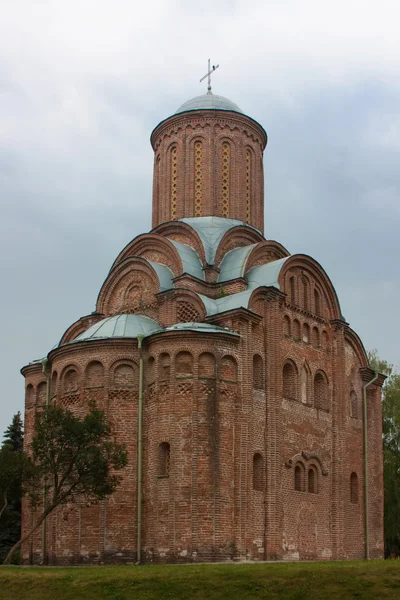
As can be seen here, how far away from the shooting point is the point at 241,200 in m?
25.6

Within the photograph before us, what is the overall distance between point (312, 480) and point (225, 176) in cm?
957

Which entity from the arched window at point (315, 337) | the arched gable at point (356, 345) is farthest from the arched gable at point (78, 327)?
the arched gable at point (356, 345)

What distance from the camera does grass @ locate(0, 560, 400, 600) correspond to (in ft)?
44.9

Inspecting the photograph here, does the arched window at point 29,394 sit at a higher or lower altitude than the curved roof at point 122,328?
lower

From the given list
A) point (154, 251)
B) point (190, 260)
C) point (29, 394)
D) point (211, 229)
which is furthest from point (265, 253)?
point (29, 394)

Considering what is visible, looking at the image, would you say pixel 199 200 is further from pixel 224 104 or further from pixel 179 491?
pixel 179 491

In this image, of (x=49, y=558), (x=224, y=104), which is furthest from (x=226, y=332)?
(x=224, y=104)

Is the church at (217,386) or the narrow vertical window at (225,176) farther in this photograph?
the narrow vertical window at (225,176)

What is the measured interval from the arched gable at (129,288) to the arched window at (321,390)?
5.06 m

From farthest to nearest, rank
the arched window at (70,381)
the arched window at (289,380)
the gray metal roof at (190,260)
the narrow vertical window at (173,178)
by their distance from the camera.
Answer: the narrow vertical window at (173,178)
the gray metal roof at (190,260)
the arched window at (289,380)
the arched window at (70,381)

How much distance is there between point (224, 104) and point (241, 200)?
11.1ft

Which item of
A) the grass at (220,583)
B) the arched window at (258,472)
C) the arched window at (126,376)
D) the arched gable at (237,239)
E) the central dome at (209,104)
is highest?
the central dome at (209,104)

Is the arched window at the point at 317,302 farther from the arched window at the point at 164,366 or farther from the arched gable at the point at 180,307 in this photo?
the arched window at the point at 164,366

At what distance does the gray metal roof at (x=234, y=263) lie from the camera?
75.8 ft
